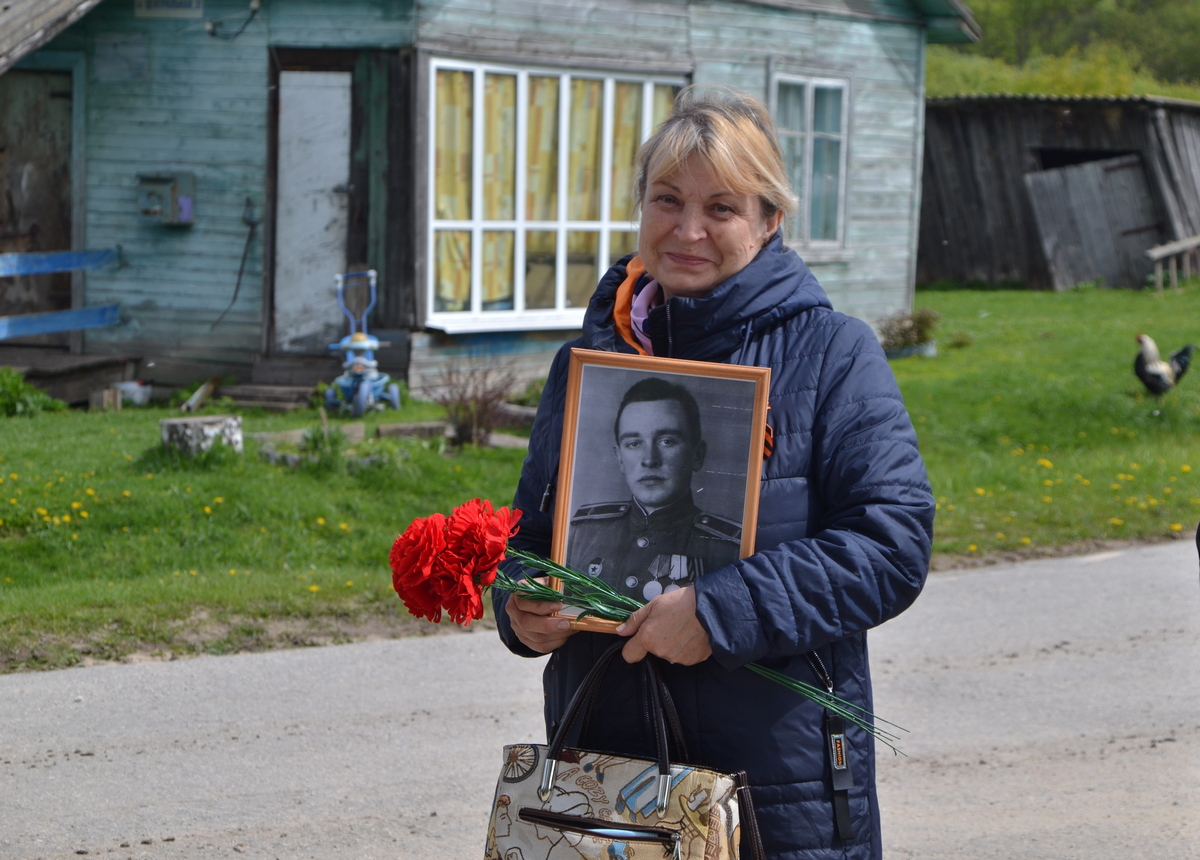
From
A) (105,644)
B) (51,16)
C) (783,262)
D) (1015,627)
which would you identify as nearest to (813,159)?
(51,16)

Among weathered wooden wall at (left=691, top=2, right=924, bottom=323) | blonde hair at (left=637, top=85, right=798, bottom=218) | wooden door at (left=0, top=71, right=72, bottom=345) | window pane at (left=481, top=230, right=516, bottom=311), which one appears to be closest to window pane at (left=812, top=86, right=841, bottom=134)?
weathered wooden wall at (left=691, top=2, right=924, bottom=323)

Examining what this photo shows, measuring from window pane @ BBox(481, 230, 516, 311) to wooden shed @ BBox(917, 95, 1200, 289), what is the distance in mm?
12641

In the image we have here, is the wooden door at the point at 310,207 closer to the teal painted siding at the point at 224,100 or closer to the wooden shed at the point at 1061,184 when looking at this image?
the teal painted siding at the point at 224,100

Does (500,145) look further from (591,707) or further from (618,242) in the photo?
(591,707)

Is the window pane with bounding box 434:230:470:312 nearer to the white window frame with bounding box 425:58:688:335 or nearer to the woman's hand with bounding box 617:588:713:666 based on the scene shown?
the white window frame with bounding box 425:58:688:335

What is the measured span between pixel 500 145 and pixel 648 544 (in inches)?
407

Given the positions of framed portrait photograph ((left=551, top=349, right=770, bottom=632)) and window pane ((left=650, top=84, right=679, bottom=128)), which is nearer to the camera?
framed portrait photograph ((left=551, top=349, right=770, bottom=632))

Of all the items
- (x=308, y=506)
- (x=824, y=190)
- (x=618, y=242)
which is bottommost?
(x=308, y=506)

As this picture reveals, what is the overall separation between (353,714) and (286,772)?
0.58 m

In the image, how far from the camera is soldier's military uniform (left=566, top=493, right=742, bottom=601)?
224 cm

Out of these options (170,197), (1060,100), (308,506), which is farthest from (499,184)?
(1060,100)

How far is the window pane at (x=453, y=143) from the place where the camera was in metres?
11.6

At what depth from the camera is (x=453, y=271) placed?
39.2ft

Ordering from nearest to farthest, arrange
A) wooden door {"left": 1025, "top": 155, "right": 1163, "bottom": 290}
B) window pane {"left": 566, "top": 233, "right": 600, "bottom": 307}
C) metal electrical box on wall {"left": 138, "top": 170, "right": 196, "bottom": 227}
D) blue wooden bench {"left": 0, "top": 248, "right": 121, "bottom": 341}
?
blue wooden bench {"left": 0, "top": 248, "right": 121, "bottom": 341} < metal electrical box on wall {"left": 138, "top": 170, "right": 196, "bottom": 227} < window pane {"left": 566, "top": 233, "right": 600, "bottom": 307} < wooden door {"left": 1025, "top": 155, "right": 1163, "bottom": 290}
